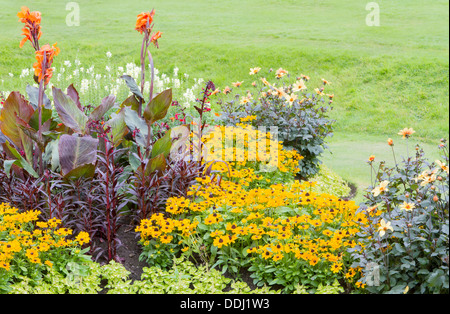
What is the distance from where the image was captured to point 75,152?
350cm

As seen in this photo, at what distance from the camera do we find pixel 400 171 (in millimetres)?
3088

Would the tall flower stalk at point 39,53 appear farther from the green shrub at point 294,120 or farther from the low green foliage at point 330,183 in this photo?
the low green foliage at point 330,183

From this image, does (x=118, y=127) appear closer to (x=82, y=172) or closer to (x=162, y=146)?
(x=162, y=146)

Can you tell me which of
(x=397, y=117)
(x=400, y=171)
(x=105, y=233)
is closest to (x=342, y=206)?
(x=400, y=171)

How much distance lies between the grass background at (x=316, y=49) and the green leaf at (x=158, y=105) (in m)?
3.13

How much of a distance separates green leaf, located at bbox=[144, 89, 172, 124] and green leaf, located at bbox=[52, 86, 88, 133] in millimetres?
519

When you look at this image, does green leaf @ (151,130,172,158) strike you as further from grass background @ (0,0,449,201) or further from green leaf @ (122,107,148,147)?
grass background @ (0,0,449,201)

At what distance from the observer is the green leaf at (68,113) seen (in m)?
3.67

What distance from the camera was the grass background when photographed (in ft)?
28.2

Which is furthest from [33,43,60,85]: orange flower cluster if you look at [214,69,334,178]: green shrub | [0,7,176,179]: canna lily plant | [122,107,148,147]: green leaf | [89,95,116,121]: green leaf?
[214,69,334,178]: green shrub

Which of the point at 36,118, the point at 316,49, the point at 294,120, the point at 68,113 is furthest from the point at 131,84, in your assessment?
the point at 316,49

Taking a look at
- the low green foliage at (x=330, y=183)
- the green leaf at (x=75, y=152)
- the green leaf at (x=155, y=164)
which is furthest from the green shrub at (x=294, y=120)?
the green leaf at (x=75, y=152)

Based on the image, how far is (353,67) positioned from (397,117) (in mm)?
2207
